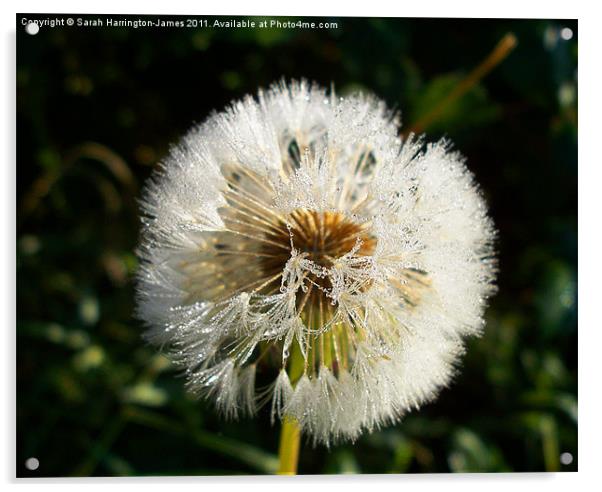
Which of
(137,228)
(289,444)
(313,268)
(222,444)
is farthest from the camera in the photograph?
(137,228)

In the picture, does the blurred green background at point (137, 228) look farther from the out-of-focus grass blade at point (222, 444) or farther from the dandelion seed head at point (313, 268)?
the dandelion seed head at point (313, 268)

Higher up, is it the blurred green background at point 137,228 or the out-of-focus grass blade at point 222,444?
the blurred green background at point 137,228

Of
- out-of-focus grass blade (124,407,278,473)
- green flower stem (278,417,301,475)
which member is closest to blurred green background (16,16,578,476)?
out-of-focus grass blade (124,407,278,473)

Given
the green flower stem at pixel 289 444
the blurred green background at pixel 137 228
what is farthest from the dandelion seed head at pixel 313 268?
the blurred green background at pixel 137 228

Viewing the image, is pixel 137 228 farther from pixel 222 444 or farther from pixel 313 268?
pixel 313 268

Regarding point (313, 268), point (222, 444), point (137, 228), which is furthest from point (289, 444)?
point (137, 228)
